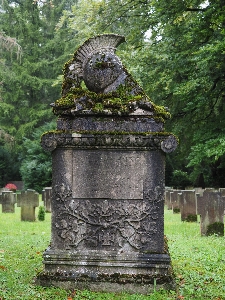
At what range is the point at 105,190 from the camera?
6082 mm

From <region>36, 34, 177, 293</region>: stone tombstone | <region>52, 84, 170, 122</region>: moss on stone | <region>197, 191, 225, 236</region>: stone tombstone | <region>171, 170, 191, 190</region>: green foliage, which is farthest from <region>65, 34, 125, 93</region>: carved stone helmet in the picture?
<region>171, 170, 191, 190</region>: green foliage

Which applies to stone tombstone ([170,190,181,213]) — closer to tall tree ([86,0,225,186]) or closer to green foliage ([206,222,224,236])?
tall tree ([86,0,225,186])

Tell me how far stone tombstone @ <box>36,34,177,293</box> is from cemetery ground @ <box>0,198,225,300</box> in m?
0.35

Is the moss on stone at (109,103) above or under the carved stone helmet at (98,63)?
under

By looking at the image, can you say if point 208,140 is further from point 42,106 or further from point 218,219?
point 42,106

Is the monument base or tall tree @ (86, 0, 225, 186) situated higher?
tall tree @ (86, 0, 225, 186)

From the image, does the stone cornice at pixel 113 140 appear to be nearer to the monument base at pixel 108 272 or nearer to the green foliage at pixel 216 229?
the monument base at pixel 108 272

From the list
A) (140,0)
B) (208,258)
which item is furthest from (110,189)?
(140,0)

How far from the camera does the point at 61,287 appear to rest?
19.3 ft

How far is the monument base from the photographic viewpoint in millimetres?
5836

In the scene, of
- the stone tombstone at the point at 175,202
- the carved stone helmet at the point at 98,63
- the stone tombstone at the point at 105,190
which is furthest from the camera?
the stone tombstone at the point at 175,202

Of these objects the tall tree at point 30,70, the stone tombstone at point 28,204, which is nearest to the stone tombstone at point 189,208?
the stone tombstone at point 28,204

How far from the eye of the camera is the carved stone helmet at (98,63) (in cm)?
641

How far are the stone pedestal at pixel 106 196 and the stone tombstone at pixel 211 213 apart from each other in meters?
5.60
